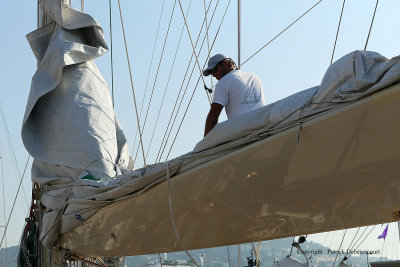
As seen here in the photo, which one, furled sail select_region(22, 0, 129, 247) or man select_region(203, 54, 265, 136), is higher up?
furled sail select_region(22, 0, 129, 247)

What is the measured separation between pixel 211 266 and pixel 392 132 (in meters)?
156

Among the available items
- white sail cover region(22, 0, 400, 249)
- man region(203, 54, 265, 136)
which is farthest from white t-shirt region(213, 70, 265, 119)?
white sail cover region(22, 0, 400, 249)

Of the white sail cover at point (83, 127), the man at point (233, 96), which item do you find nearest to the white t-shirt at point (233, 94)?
the man at point (233, 96)

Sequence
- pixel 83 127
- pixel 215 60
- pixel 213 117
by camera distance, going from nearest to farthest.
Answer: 1. pixel 213 117
2. pixel 215 60
3. pixel 83 127

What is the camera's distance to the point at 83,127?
5203 millimetres

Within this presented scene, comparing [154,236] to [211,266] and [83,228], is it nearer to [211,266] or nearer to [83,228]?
[83,228]

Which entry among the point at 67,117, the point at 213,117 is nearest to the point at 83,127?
the point at 67,117

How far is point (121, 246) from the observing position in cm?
414

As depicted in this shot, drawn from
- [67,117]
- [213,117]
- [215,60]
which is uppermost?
[67,117]

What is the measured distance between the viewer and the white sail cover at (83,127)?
2924 mm

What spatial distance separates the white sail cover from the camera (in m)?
2.92

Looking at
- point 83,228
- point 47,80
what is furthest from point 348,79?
point 47,80

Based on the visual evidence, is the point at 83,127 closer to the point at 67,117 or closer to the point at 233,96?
the point at 67,117

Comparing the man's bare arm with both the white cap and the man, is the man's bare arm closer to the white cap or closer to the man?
the man
